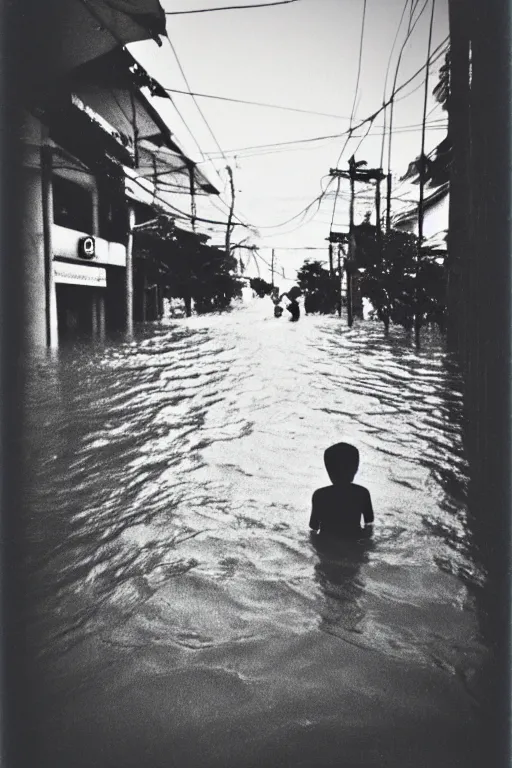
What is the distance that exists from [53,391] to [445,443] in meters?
1.84

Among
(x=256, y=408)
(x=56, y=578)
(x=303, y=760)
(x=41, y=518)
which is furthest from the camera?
(x=256, y=408)

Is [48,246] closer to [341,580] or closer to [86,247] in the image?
[86,247]

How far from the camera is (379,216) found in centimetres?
348

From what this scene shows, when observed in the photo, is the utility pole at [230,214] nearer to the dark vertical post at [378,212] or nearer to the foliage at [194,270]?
the foliage at [194,270]

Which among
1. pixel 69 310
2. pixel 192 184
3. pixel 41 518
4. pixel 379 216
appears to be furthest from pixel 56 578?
pixel 379 216

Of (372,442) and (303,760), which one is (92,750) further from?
(372,442)

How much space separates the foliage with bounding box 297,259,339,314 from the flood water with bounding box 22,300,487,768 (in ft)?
0.35

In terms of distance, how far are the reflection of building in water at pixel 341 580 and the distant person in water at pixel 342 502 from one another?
5 centimetres

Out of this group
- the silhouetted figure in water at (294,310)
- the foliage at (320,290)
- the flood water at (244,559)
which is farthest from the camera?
the silhouetted figure in water at (294,310)

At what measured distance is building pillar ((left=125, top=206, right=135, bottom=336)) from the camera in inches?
125

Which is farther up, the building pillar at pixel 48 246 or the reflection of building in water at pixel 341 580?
the building pillar at pixel 48 246

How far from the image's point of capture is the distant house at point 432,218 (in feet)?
10.5

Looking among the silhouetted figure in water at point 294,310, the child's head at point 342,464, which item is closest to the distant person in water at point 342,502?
the child's head at point 342,464

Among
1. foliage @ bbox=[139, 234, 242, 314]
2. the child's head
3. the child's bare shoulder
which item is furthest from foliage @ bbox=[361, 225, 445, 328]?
the child's bare shoulder
